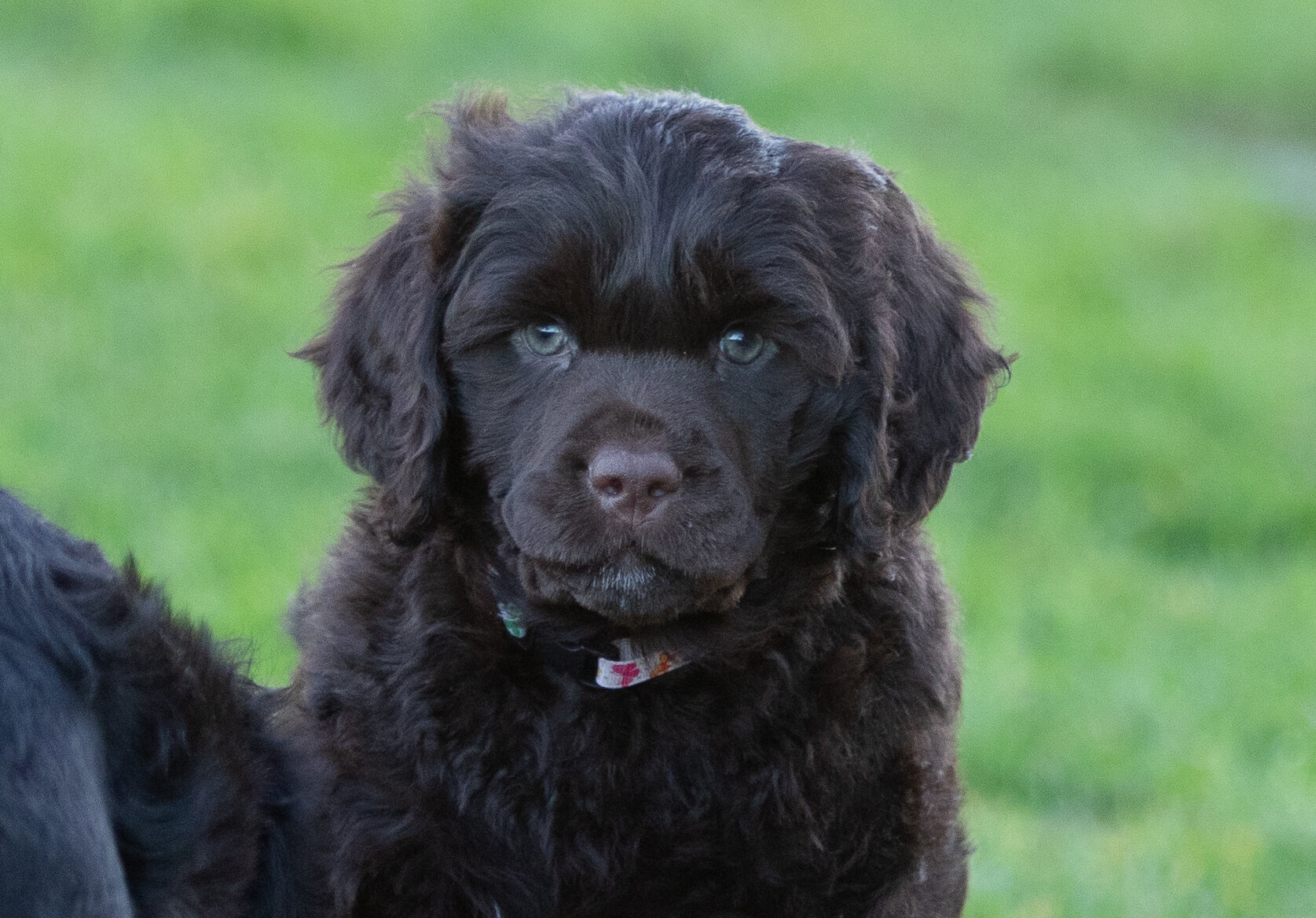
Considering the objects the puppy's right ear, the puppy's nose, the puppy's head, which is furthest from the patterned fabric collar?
the puppy's nose

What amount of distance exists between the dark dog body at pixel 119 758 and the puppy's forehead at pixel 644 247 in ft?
3.40

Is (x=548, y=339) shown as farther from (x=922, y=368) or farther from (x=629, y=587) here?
(x=922, y=368)

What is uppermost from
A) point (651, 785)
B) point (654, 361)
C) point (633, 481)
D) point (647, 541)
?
point (654, 361)

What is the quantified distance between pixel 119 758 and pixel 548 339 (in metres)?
1.35

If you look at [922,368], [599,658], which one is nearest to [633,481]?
[599,658]

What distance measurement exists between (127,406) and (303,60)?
6336 millimetres

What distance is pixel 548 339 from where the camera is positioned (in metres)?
3.69

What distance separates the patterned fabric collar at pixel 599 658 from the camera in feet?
12.2

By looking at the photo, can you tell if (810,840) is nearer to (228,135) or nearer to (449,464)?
→ (449,464)

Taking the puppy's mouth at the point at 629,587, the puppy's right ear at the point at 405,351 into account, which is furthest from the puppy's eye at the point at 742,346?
the puppy's right ear at the point at 405,351

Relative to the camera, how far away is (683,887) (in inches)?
142

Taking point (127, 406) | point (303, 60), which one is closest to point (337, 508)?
point (127, 406)

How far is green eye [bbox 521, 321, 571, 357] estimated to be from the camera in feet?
12.1

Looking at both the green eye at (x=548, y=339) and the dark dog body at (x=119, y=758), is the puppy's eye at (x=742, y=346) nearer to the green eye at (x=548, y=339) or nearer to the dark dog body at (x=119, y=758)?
the green eye at (x=548, y=339)
